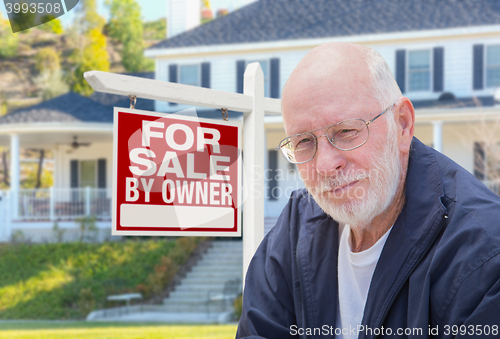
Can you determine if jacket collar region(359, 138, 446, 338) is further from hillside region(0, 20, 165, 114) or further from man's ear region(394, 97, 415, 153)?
hillside region(0, 20, 165, 114)

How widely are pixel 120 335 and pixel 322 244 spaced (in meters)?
8.98

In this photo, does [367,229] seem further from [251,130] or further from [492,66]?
[492,66]

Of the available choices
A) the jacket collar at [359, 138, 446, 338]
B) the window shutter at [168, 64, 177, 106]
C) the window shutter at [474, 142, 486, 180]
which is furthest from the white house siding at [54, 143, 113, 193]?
the jacket collar at [359, 138, 446, 338]

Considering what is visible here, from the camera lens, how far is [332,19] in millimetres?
18516

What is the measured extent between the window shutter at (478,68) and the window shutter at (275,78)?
6.02 meters

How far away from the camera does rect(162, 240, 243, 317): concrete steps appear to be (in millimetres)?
13102

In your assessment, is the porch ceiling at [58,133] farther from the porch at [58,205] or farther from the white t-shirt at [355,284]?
the white t-shirt at [355,284]

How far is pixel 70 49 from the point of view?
55000mm

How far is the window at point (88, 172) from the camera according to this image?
69.6 feet

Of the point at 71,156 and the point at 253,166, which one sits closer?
the point at 253,166

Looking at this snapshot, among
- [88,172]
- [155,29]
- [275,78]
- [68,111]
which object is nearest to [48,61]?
[155,29]

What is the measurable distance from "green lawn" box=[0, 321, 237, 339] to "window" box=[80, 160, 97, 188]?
9.54m

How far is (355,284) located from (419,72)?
624 inches

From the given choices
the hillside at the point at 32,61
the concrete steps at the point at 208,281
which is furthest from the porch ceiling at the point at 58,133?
the hillside at the point at 32,61
